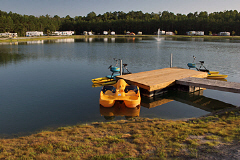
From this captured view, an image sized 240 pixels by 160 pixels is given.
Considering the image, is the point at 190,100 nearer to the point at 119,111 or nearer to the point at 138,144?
the point at 119,111

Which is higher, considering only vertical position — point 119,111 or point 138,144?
point 138,144

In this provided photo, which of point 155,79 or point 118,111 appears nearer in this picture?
point 118,111

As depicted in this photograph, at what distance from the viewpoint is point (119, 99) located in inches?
476

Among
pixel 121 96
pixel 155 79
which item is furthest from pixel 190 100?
pixel 121 96

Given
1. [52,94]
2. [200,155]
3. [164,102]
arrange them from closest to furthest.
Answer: [200,155]
[164,102]
[52,94]

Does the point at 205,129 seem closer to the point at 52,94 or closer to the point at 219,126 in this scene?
the point at 219,126

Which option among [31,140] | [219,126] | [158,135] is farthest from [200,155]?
[31,140]

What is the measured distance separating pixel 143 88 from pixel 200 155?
29.9ft

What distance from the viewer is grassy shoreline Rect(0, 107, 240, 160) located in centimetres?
556

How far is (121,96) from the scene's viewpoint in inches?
485

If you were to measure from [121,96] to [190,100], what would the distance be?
17.0 ft

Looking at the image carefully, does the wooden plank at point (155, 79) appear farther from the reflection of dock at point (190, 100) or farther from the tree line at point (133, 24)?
the tree line at point (133, 24)

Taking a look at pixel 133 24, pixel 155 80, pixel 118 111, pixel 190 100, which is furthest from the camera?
pixel 133 24

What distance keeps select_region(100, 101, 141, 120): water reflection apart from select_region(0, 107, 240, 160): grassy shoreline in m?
3.07
